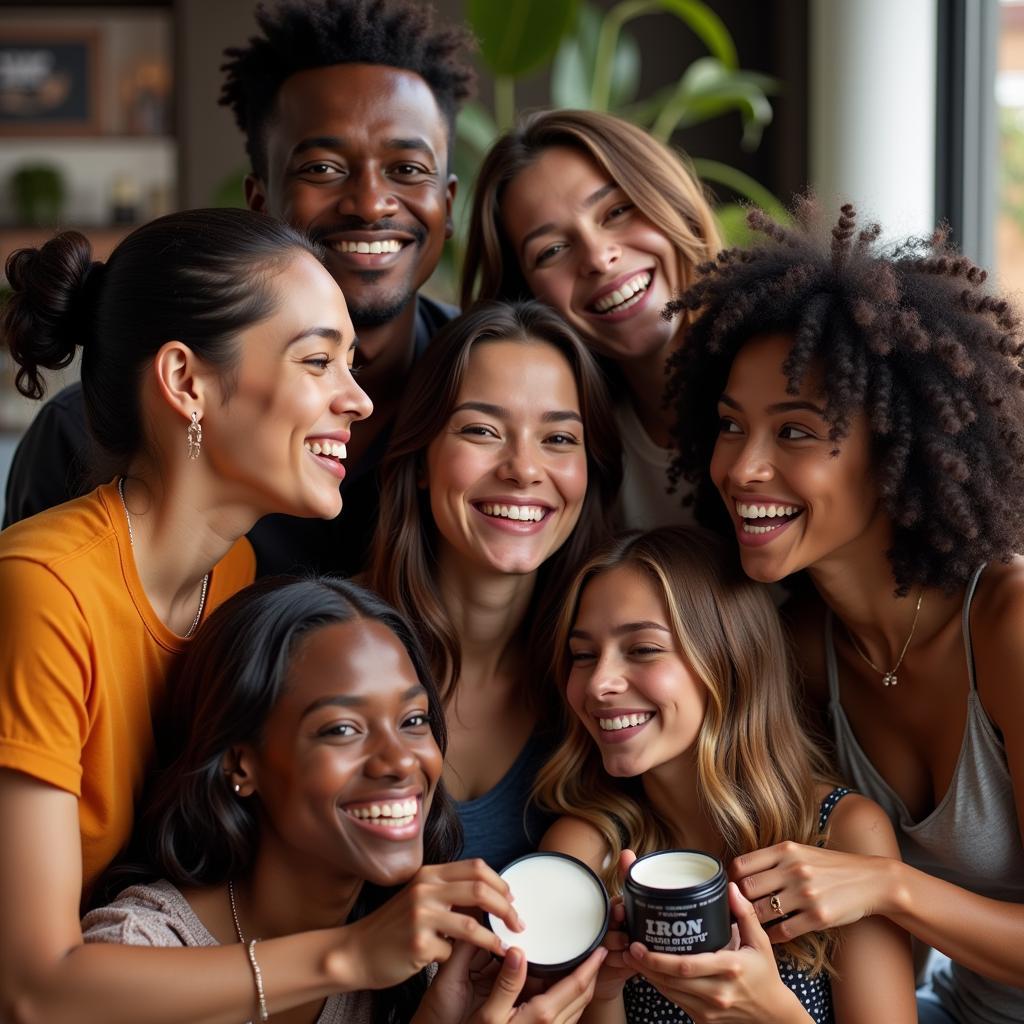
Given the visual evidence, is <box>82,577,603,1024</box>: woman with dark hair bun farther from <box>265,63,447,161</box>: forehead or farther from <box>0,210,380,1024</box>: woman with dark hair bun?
<box>265,63,447,161</box>: forehead

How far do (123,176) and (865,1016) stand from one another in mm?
5512

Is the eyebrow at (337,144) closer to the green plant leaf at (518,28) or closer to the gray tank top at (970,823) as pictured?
the gray tank top at (970,823)

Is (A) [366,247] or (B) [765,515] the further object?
(A) [366,247]

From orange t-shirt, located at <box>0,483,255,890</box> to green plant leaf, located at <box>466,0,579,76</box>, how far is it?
2505mm

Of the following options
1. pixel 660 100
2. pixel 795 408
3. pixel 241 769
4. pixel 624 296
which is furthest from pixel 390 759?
pixel 660 100

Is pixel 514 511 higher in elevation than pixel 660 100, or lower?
lower

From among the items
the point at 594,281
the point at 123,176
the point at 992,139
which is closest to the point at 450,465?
the point at 594,281

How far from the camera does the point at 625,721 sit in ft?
6.73

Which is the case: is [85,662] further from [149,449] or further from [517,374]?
[517,374]

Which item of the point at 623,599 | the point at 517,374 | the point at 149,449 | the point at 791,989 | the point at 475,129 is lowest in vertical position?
the point at 791,989

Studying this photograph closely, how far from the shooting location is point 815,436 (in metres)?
1.97

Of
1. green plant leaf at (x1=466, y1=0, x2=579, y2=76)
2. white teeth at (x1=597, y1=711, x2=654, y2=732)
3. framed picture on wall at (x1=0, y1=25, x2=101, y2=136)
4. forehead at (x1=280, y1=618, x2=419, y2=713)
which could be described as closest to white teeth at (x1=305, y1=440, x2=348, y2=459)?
forehead at (x1=280, y1=618, x2=419, y2=713)

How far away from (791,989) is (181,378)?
4.12ft

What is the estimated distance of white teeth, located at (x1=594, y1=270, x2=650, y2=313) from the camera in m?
2.62
